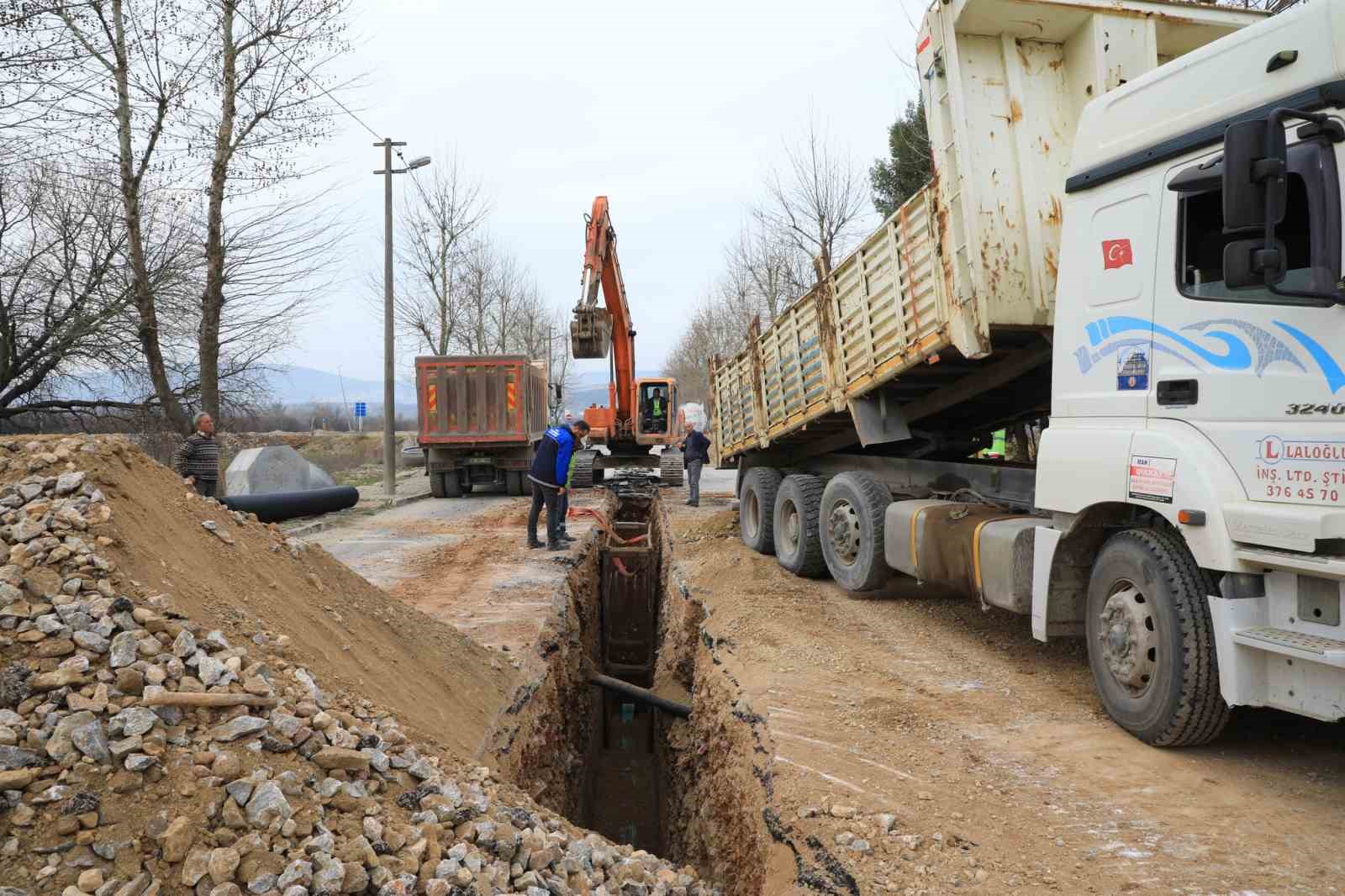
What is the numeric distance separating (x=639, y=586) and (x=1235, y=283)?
9475mm

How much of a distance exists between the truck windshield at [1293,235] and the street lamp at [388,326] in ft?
49.6

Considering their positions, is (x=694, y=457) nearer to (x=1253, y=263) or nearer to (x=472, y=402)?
(x=472, y=402)

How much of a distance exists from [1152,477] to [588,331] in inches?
405

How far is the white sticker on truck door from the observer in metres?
3.76

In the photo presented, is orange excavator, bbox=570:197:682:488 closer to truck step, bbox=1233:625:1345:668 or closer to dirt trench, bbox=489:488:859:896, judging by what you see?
dirt trench, bbox=489:488:859:896

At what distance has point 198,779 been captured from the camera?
278cm

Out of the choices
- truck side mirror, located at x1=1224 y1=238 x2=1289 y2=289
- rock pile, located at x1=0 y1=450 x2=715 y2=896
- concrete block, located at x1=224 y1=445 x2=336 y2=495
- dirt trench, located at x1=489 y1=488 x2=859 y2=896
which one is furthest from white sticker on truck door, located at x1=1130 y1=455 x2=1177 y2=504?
concrete block, located at x1=224 y1=445 x2=336 y2=495

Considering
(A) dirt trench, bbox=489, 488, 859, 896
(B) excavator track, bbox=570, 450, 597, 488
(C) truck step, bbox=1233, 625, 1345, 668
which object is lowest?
(A) dirt trench, bbox=489, 488, 859, 896

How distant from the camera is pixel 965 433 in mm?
7539

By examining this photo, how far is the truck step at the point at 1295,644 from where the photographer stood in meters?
3.12

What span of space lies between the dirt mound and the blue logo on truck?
148 inches

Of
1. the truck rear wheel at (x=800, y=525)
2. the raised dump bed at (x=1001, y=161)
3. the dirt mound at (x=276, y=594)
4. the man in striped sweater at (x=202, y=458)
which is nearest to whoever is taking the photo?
the dirt mound at (x=276, y=594)

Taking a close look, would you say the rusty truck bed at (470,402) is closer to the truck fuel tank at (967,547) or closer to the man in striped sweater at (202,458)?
the man in striped sweater at (202,458)

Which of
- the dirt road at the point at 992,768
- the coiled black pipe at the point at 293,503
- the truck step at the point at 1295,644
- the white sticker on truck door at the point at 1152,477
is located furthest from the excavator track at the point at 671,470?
the truck step at the point at 1295,644
